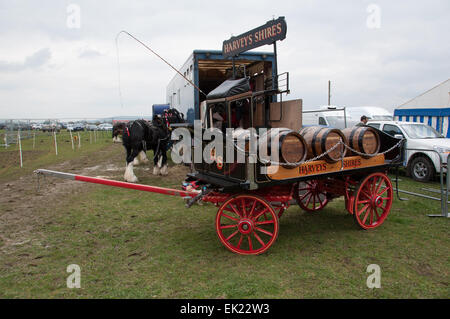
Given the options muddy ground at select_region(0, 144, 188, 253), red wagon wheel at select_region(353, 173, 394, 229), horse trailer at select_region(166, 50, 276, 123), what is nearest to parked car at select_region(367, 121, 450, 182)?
red wagon wheel at select_region(353, 173, 394, 229)

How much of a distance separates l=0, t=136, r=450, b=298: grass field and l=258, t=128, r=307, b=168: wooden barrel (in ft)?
4.27

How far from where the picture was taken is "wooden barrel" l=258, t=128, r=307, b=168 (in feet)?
12.8

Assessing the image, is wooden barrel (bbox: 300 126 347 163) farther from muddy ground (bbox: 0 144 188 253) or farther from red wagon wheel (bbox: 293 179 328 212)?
muddy ground (bbox: 0 144 188 253)

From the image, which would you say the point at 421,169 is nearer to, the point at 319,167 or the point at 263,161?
the point at 319,167

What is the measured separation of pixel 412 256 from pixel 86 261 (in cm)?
426

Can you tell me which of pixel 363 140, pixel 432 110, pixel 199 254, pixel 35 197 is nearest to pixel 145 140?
pixel 35 197

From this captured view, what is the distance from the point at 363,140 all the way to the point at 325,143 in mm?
884

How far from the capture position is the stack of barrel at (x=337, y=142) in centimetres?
434

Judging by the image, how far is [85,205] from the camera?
6.70m

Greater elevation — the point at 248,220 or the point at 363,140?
the point at 363,140

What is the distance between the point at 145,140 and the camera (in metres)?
9.92

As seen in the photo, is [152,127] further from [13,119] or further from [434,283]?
[13,119]
